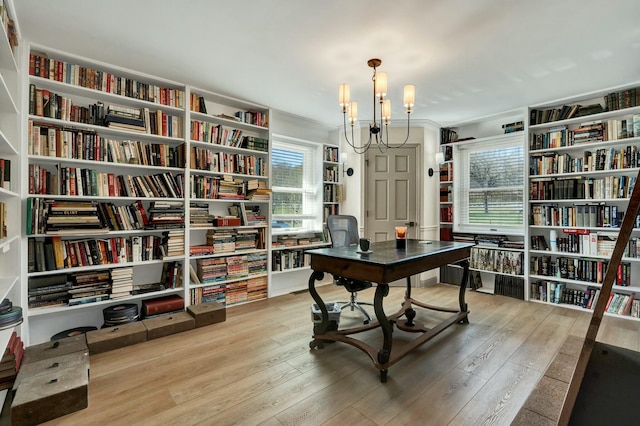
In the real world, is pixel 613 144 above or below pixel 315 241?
above

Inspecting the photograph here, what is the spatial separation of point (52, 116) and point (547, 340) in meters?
4.88

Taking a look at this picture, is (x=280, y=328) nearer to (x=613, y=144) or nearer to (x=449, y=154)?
(x=449, y=154)

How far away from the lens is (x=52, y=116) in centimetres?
261

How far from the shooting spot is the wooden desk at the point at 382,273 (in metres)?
2.11

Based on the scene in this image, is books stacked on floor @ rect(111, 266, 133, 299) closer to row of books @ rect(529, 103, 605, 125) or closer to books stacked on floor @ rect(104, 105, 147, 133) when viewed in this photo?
books stacked on floor @ rect(104, 105, 147, 133)

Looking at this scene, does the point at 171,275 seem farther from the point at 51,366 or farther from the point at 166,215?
the point at 51,366

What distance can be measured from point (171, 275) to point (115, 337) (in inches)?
31.7

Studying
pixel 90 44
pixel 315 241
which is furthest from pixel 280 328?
pixel 90 44

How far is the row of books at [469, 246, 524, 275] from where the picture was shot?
4039 millimetres

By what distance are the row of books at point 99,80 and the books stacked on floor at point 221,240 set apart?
1503mm

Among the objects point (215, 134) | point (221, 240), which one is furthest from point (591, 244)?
point (215, 134)

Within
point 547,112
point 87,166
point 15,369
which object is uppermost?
point 547,112

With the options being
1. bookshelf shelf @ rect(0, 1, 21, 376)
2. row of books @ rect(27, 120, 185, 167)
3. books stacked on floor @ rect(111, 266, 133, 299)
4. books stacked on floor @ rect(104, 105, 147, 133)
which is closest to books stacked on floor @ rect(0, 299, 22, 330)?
bookshelf shelf @ rect(0, 1, 21, 376)

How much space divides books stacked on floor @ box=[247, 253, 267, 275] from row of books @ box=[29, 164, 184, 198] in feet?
3.90
